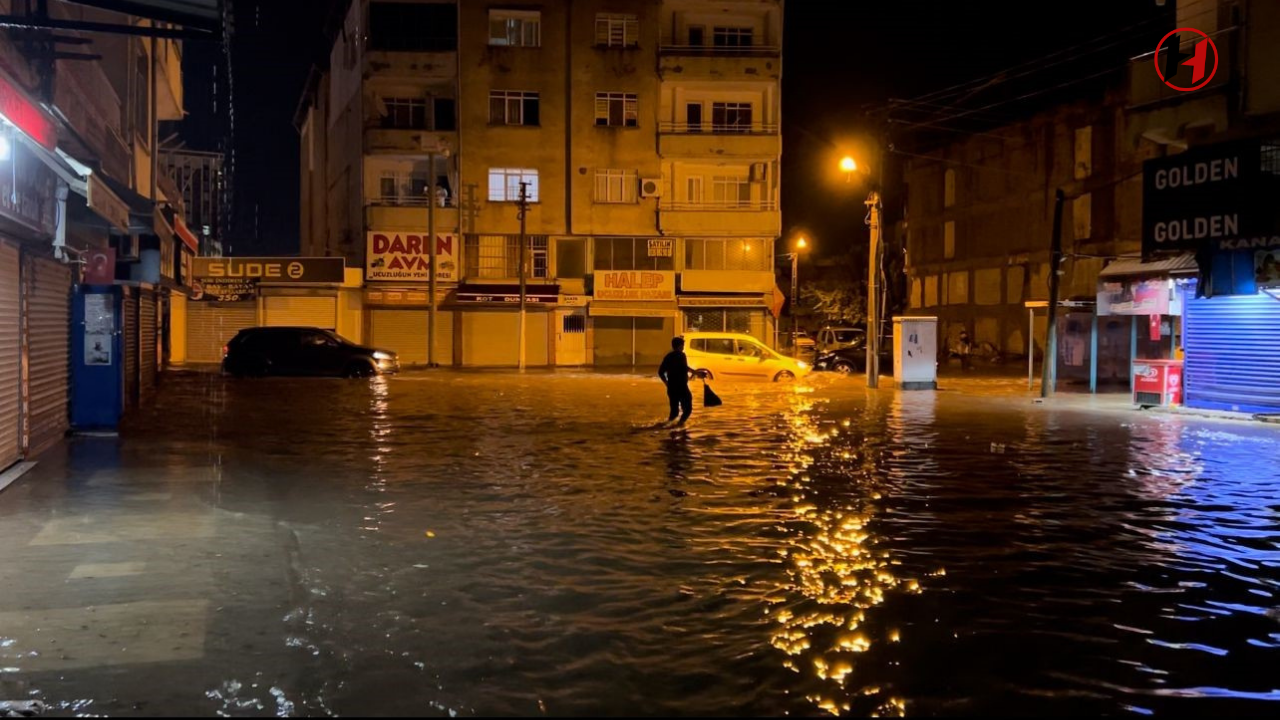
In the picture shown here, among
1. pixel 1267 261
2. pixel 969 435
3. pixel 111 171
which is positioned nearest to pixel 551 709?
pixel 969 435

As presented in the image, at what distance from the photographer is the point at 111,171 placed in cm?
1808

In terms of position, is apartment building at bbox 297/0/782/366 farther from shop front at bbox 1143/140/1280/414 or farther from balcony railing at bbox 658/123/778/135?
shop front at bbox 1143/140/1280/414

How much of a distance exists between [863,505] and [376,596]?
5369 millimetres

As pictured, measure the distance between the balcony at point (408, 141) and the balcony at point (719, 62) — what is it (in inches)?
386

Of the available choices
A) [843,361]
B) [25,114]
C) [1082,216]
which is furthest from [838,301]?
[25,114]

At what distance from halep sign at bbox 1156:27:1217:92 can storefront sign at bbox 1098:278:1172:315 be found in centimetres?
424

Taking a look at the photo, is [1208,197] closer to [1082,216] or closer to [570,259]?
[570,259]

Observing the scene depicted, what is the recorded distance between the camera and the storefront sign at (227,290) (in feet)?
146

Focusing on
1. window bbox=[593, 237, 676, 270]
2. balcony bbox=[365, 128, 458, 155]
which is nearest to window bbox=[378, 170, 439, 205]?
balcony bbox=[365, 128, 458, 155]

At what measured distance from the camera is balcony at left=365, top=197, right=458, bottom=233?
44594 mm

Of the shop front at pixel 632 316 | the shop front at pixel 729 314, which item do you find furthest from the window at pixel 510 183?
the shop front at pixel 729 314

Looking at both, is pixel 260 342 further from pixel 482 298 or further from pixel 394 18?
pixel 394 18

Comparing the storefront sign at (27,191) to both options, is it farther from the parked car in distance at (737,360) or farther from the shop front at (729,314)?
the shop front at (729,314)

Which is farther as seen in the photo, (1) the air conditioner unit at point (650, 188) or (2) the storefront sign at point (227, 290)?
(1) the air conditioner unit at point (650, 188)
